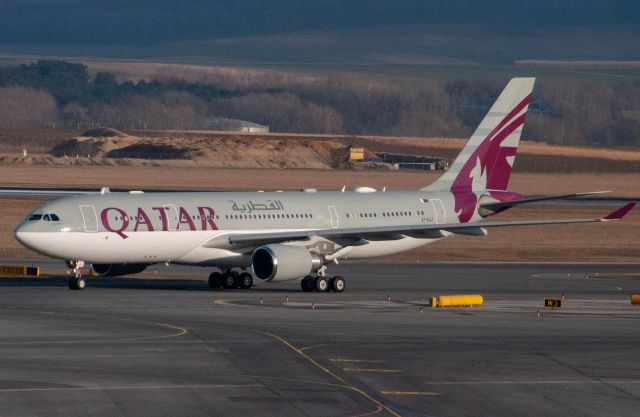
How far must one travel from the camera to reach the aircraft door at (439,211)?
55781 millimetres

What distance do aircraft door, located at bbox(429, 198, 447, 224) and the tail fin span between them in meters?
1.77

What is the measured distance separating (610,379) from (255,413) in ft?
29.4

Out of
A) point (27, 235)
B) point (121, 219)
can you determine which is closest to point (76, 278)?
point (27, 235)

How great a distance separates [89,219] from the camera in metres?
47.3

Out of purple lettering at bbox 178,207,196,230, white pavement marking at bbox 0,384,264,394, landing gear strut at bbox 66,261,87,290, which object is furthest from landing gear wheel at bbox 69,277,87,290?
white pavement marking at bbox 0,384,264,394

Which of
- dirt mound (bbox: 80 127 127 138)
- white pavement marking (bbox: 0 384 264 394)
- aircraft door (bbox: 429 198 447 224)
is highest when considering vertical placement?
dirt mound (bbox: 80 127 127 138)

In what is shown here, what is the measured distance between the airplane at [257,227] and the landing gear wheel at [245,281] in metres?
0.04

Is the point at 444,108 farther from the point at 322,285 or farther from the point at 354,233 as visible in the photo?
the point at 322,285

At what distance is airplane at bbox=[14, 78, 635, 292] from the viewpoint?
47.4 meters

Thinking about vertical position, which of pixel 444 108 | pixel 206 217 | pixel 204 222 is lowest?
pixel 204 222

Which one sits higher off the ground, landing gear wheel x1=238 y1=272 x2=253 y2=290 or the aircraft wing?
the aircraft wing

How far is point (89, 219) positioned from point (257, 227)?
710 cm

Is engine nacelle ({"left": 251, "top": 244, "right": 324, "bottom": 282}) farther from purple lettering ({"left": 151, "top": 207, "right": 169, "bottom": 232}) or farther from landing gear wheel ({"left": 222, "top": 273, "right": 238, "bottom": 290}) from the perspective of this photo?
purple lettering ({"left": 151, "top": 207, "right": 169, "bottom": 232})

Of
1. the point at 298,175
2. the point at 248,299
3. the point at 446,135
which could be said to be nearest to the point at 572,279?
the point at 248,299
